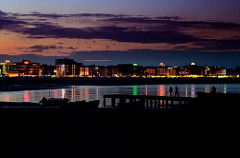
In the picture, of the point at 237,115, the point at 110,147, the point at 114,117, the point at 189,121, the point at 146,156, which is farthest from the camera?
the point at 114,117

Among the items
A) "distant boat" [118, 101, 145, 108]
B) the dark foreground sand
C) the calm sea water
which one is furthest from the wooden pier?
the calm sea water

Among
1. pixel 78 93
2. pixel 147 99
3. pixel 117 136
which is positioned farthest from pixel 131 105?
pixel 78 93

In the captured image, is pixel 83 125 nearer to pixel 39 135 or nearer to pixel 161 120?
pixel 39 135

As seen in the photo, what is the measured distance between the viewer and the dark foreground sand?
34.1 ft

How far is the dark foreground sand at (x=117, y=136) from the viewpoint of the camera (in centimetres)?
1041

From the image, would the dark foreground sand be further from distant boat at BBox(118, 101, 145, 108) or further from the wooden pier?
the wooden pier

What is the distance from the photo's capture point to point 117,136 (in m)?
12.6

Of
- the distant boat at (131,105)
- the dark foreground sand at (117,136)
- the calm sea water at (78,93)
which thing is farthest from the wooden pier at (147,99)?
the calm sea water at (78,93)

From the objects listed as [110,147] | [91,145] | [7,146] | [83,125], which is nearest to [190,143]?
[110,147]

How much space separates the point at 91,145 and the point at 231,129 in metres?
6.12

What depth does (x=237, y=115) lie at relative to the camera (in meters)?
13.6

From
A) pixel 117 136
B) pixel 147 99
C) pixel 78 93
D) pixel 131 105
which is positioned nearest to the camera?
pixel 117 136

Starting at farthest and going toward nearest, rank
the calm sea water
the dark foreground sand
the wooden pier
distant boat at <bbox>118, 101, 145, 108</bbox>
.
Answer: the calm sea water < the wooden pier < distant boat at <bbox>118, 101, 145, 108</bbox> < the dark foreground sand

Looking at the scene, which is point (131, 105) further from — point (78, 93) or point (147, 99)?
point (78, 93)
